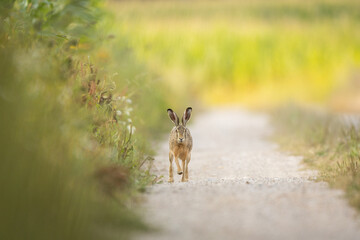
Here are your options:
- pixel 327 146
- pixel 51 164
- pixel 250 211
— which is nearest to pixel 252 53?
pixel 327 146

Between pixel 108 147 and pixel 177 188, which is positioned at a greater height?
pixel 108 147

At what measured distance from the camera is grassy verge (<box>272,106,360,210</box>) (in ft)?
18.2

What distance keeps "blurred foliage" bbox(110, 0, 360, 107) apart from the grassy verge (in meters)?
6.35

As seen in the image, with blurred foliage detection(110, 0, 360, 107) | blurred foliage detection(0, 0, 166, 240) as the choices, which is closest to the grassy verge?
blurred foliage detection(0, 0, 166, 240)

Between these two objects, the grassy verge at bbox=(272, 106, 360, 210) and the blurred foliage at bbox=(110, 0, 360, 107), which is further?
the blurred foliage at bbox=(110, 0, 360, 107)

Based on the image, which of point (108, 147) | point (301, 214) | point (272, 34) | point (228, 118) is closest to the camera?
point (301, 214)

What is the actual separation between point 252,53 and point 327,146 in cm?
1712

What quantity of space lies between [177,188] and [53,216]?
6.38 ft

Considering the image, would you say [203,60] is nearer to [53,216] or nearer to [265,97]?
[265,97]

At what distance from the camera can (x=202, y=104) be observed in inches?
861

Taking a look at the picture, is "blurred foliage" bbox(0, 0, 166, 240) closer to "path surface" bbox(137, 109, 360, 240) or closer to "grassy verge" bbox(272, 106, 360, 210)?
"path surface" bbox(137, 109, 360, 240)

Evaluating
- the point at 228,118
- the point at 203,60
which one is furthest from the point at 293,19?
the point at 228,118

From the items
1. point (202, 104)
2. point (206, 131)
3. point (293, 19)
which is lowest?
point (206, 131)

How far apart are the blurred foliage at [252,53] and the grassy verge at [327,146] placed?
6349 millimetres
